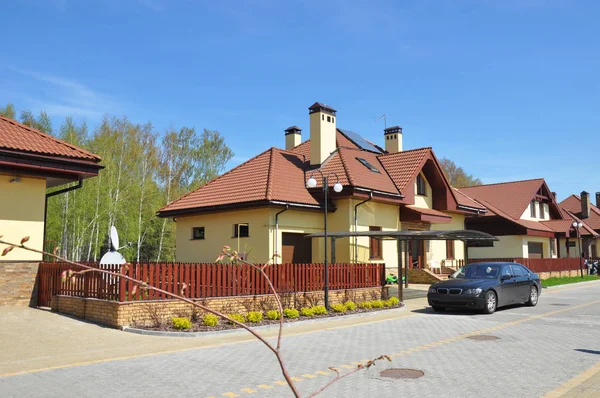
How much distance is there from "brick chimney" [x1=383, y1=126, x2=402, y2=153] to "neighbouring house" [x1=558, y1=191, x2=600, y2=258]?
72.5 ft

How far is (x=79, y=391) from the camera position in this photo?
666 centimetres

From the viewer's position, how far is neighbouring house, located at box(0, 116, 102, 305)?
15047 mm

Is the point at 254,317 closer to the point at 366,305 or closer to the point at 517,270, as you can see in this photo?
the point at 366,305

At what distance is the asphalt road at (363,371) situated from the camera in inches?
265

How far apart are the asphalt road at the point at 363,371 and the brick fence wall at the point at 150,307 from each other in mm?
2696

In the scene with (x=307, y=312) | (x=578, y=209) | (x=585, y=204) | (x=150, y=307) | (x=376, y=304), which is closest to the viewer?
(x=150, y=307)

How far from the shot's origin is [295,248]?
22453 mm

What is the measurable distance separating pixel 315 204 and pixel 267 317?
9.25 m

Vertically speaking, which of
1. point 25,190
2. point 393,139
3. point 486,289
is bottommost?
point 486,289

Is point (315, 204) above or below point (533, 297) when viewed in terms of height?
above

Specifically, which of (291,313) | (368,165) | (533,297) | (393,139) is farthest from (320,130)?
(291,313)

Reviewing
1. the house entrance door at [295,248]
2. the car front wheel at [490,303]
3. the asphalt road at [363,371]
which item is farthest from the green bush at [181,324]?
the house entrance door at [295,248]

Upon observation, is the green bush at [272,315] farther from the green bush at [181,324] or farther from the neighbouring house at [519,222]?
the neighbouring house at [519,222]

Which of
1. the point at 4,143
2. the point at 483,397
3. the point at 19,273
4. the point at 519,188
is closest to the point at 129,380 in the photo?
the point at 483,397
